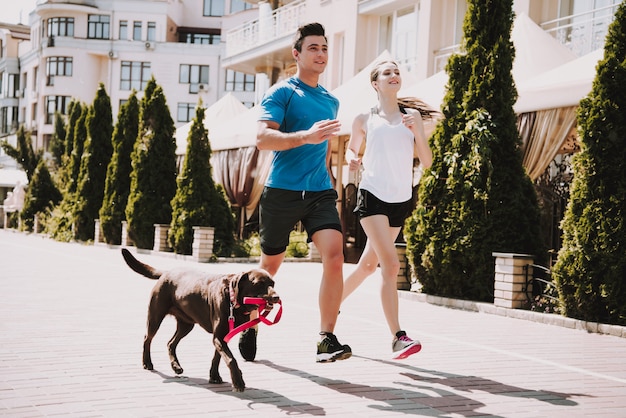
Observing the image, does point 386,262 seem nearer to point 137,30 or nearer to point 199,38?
point 137,30

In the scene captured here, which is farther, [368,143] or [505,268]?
[505,268]

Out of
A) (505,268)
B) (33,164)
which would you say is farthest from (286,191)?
(33,164)

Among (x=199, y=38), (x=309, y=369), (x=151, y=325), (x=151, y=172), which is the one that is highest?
(x=199, y=38)

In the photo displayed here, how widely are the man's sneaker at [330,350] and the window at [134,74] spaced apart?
63.0 meters

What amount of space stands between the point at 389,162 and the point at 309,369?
5.56 ft

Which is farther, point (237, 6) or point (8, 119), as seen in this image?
point (8, 119)

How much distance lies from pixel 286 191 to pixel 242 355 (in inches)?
51.2

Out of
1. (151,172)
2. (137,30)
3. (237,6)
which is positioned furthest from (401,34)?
(237,6)

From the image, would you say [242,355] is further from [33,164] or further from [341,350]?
[33,164]

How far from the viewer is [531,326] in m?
9.07

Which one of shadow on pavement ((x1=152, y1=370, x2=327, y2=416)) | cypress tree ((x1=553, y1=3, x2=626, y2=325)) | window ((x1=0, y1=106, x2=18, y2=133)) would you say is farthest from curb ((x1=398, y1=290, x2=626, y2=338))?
window ((x1=0, y1=106, x2=18, y2=133))

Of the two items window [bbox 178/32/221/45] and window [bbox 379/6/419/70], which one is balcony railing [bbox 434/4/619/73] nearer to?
window [bbox 379/6/419/70]

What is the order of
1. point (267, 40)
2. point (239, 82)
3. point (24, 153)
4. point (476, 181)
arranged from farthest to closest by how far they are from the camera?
point (239, 82) → point (24, 153) → point (267, 40) → point (476, 181)

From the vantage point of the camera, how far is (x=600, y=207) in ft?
28.8
